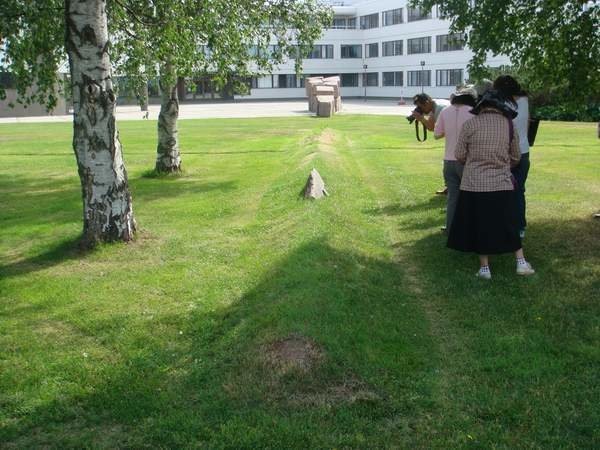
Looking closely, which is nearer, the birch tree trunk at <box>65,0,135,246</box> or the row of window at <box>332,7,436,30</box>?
the birch tree trunk at <box>65,0,135,246</box>

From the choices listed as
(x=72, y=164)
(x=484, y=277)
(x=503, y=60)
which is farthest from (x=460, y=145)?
(x=503, y=60)

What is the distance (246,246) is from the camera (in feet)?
28.9

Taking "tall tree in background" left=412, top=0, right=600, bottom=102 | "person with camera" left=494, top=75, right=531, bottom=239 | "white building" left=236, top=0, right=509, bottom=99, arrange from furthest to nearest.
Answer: "white building" left=236, top=0, right=509, bottom=99 → "tall tree in background" left=412, top=0, right=600, bottom=102 → "person with camera" left=494, top=75, right=531, bottom=239

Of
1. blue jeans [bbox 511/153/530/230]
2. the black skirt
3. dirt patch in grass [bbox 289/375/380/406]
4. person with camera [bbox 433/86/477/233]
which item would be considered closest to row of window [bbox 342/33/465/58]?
blue jeans [bbox 511/153/530/230]

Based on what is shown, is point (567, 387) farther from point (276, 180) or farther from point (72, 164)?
point (72, 164)

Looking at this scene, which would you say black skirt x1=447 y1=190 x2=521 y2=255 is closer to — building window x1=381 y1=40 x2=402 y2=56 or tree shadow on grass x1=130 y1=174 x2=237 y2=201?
tree shadow on grass x1=130 y1=174 x2=237 y2=201

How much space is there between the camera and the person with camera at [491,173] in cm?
666

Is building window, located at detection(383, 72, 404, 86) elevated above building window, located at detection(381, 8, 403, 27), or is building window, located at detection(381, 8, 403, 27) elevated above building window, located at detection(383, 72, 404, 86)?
building window, located at detection(381, 8, 403, 27)

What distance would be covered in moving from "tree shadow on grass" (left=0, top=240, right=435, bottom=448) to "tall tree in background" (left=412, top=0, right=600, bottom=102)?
417 cm

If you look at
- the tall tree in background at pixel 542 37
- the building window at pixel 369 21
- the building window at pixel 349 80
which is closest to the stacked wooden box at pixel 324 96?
the building window at pixel 369 21

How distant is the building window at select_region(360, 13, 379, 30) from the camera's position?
78500mm

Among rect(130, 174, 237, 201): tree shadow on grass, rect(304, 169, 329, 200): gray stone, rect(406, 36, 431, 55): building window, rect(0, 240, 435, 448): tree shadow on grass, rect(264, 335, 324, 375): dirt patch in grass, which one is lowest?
rect(0, 240, 435, 448): tree shadow on grass

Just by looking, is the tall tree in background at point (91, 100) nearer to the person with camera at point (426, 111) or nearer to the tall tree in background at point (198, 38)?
the tall tree in background at point (198, 38)

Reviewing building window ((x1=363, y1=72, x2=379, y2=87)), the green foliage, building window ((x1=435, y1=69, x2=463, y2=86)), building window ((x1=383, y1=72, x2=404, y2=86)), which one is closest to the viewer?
the green foliage
